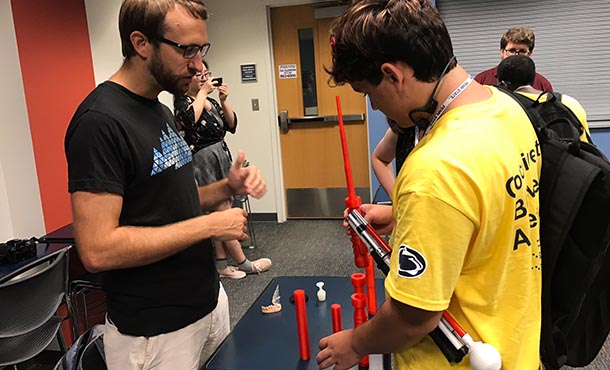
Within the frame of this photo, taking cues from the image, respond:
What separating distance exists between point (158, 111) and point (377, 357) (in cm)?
88

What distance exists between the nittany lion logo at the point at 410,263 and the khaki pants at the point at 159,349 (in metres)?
0.76

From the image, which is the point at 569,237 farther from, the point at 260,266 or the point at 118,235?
the point at 260,266

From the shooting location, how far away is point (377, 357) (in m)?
1.33

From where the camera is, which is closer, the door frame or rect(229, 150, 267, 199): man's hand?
rect(229, 150, 267, 199): man's hand

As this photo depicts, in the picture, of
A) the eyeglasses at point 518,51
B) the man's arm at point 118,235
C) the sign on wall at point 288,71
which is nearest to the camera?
the man's arm at point 118,235

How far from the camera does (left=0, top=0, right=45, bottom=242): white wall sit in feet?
9.63

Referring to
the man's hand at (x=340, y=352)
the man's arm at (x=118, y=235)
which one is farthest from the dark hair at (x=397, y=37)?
the man's arm at (x=118, y=235)

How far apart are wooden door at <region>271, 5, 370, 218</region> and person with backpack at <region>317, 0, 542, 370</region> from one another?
3.88 meters

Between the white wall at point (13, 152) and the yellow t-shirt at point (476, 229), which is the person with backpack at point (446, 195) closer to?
the yellow t-shirt at point (476, 229)

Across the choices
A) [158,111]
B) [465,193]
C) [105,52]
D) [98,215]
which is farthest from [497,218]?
[105,52]

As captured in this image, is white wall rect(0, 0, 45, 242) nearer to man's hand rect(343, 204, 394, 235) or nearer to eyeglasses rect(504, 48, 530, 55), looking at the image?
man's hand rect(343, 204, 394, 235)

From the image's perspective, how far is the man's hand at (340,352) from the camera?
3.14 feet

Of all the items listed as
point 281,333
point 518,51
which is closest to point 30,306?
point 281,333

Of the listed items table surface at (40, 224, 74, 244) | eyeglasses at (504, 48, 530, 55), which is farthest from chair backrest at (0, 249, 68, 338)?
eyeglasses at (504, 48, 530, 55)
